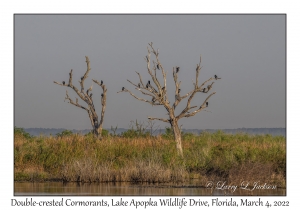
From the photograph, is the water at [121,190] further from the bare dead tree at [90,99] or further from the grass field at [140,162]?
the bare dead tree at [90,99]

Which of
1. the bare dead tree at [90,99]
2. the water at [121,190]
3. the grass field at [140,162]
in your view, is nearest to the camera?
the water at [121,190]

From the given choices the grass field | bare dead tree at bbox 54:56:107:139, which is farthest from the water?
bare dead tree at bbox 54:56:107:139

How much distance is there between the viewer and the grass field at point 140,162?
2253 cm

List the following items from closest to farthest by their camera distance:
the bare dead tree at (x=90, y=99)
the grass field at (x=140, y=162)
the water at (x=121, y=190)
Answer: the water at (x=121, y=190) → the grass field at (x=140, y=162) → the bare dead tree at (x=90, y=99)

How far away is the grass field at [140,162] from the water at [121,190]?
0.79m

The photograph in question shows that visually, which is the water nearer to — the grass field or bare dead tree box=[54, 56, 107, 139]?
the grass field

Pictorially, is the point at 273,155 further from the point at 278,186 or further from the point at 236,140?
the point at 236,140

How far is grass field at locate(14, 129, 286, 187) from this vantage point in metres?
22.5

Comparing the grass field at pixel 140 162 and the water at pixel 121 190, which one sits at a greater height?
the grass field at pixel 140 162

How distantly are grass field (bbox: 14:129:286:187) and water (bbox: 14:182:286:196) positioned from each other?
0.79m

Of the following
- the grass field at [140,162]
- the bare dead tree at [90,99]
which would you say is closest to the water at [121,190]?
the grass field at [140,162]

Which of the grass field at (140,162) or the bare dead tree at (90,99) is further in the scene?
the bare dead tree at (90,99)
